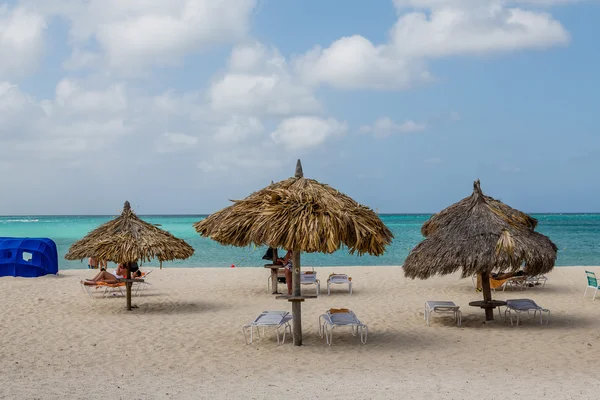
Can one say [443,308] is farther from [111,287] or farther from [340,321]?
[111,287]

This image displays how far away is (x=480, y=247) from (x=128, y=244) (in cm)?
634

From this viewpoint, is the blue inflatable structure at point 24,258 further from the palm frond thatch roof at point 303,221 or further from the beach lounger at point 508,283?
the beach lounger at point 508,283

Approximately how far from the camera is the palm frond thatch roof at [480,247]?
10.4m

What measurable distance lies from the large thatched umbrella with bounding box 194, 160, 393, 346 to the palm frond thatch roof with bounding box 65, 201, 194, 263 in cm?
306

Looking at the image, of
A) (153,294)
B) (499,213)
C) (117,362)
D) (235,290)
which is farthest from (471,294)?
(117,362)

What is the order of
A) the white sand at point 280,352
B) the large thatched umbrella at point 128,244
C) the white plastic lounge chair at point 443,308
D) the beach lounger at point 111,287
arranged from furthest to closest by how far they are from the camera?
the beach lounger at point 111,287 < the large thatched umbrella at point 128,244 < the white plastic lounge chair at point 443,308 < the white sand at point 280,352

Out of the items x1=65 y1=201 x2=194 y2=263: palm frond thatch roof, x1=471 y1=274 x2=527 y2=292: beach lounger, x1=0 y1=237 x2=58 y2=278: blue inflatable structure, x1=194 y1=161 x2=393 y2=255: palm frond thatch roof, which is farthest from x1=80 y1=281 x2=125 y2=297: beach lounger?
x1=471 y1=274 x2=527 y2=292: beach lounger

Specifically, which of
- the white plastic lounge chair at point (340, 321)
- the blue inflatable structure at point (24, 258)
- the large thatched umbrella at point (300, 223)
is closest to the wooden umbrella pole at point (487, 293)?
the white plastic lounge chair at point (340, 321)

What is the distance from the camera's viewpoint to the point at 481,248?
10484mm

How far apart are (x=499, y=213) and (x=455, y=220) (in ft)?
2.53

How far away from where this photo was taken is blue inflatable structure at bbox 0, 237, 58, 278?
18.8 meters

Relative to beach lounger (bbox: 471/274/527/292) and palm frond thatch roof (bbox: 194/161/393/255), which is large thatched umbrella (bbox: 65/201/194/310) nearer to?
palm frond thatch roof (bbox: 194/161/393/255)

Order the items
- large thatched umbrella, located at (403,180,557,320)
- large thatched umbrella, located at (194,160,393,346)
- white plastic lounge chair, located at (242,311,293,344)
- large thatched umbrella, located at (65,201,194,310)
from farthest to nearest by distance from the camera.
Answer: large thatched umbrella, located at (65,201,194,310), large thatched umbrella, located at (403,180,557,320), white plastic lounge chair, located at (242,311,293,344), large thatched umbrella, located at (194,160,393,346)

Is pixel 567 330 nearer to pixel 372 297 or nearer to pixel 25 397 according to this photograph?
pixel 372 297
